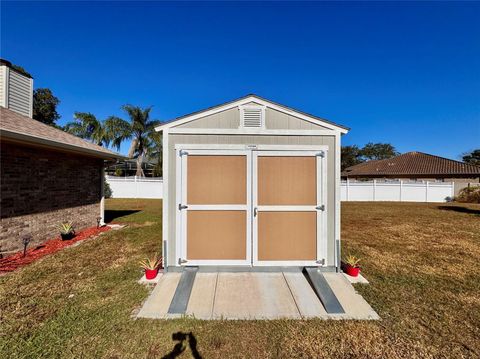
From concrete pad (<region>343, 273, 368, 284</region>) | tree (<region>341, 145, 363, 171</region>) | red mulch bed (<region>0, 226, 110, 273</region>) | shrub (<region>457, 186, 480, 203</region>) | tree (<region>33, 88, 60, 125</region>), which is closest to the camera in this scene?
concrete pad (<region>343, 273, 368, 284</region>)

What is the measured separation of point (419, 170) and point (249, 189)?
2775 cm

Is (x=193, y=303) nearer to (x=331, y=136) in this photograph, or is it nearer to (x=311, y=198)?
(x=311, y=198)

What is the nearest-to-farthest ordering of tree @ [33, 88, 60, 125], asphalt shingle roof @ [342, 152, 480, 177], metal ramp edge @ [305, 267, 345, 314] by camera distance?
metal ramp edge @ [305, 267, 345, 314] → asphalt shingle roof @ [342, 152, 480, 177] → tree @ [33, 88, 60, 125]

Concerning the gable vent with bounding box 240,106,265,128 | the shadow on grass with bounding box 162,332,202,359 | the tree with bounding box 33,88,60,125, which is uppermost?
the tree with bounding box 33,88,60,125

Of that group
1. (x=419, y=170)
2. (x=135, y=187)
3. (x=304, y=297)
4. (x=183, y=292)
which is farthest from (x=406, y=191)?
(x=135, y=187)

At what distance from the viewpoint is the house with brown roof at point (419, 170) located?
71.7 ft

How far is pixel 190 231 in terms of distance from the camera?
394cm

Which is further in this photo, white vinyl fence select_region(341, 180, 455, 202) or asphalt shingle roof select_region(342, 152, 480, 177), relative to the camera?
asphalt shingle roof select_region(342, 152, 480, 177)

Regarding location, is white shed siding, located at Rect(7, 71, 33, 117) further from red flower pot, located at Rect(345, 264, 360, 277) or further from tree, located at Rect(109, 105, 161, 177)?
tree, located at Rect(109, 105, 161, 177)

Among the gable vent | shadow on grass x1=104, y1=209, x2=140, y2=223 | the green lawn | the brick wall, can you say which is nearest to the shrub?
the green lawn

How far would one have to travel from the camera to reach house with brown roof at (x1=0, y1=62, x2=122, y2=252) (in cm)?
486

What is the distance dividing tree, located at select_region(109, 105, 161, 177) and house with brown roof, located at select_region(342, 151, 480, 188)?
2389 centimetres

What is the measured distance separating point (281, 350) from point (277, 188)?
7.80ft

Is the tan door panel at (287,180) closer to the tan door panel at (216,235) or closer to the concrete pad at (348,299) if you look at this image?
the tan door panel at (216,235)
